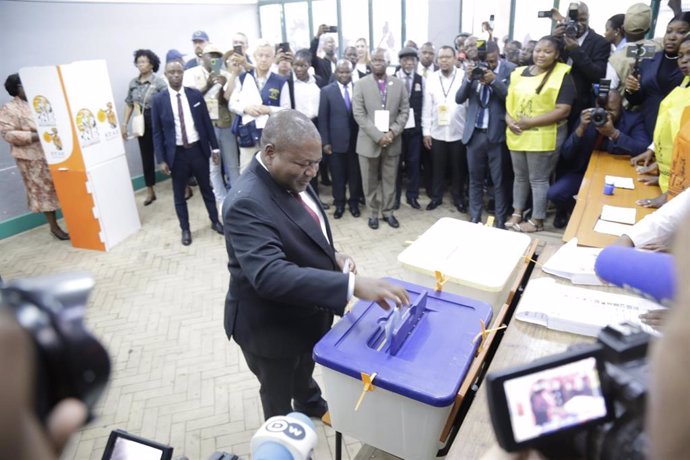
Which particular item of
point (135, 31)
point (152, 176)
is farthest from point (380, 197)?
point (135, 31)

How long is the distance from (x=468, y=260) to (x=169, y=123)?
3529mm

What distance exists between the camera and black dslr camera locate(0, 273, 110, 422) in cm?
34

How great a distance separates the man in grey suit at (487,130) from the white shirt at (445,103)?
358 millimetres

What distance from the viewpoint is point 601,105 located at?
158 inches

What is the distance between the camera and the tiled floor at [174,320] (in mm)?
2613

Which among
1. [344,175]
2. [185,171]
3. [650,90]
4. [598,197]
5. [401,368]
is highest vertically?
[650,90]

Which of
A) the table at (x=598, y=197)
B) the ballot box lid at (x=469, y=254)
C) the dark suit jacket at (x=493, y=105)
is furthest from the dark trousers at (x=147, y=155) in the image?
the table at (x=598, y=197)

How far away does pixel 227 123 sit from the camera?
5375 millimetres

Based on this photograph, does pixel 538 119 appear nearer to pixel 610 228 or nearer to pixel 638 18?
pixel 638 18

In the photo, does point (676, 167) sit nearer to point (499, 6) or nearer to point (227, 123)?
point (227, 123)

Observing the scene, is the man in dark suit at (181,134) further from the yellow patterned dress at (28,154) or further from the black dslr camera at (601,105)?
the black dslr camera at (601,105)

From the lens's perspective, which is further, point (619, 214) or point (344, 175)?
point (344, 175)

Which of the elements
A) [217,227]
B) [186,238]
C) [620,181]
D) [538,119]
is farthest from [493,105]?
[186,238]

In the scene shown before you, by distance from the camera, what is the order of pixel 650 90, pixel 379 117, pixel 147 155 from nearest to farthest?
pixel 650 90, pixel 379 117, pixel 147 155
